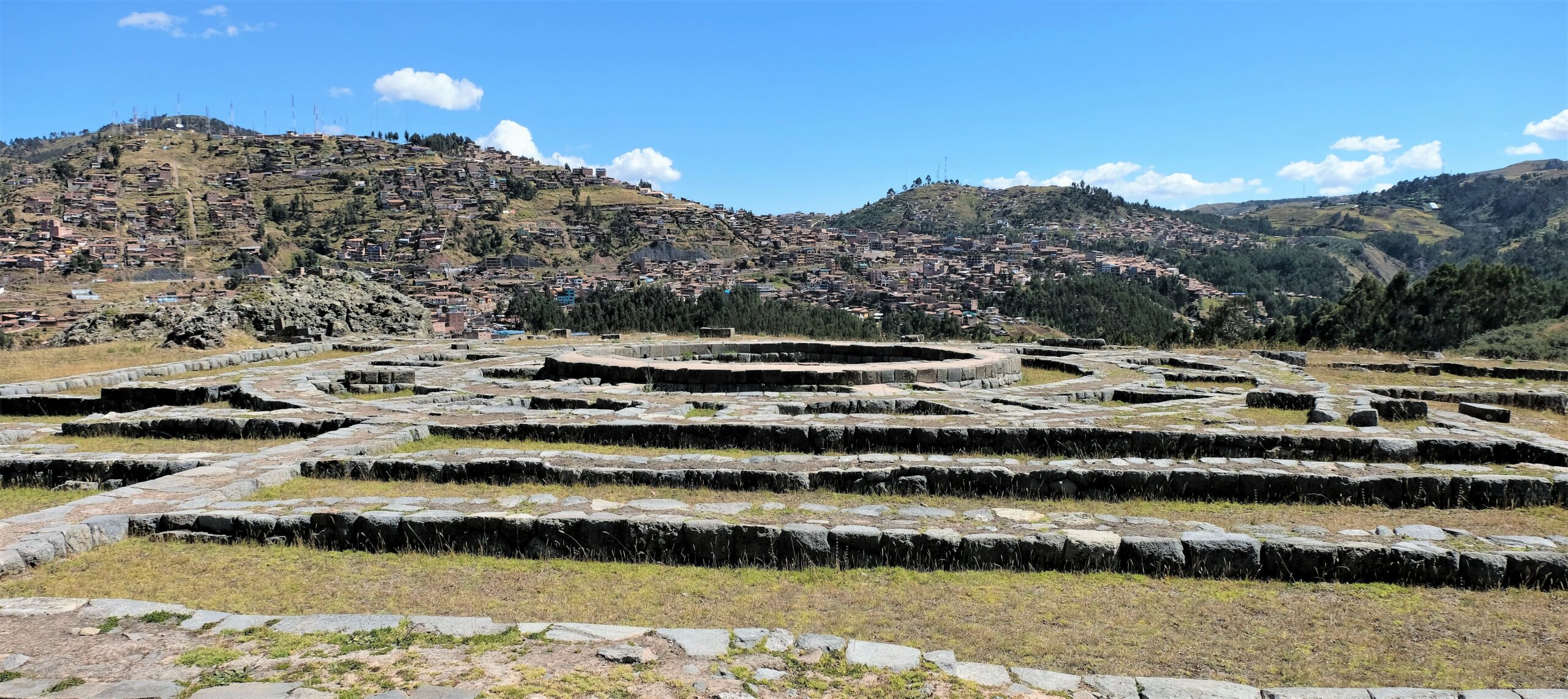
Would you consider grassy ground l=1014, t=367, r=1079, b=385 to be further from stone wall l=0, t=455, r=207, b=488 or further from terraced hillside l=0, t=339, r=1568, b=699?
stone wall l=0, t=455, r=207, b=488

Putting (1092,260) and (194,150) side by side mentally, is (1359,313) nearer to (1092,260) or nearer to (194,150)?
(1092,260)

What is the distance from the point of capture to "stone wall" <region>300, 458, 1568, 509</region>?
884 cm

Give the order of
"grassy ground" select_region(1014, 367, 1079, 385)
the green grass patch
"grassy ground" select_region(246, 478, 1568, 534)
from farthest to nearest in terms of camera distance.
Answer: "grassy ground" select_region(1014, 367, 1079, 385), "grassy ground" select_region(246, 478, 1568, 534), the green grass patch

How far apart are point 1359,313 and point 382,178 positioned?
4960 inches

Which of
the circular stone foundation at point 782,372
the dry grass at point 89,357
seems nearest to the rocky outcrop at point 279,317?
the dry grass at point 89,357

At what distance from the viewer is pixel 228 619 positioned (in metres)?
5.45

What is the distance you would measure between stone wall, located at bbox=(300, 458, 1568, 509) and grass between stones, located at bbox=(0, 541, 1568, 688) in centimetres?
226

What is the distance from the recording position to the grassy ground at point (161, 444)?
1153cm

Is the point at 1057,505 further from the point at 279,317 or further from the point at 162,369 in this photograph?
the point at 279,317

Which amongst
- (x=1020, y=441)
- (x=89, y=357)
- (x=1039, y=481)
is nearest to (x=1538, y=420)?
(x=1020, y=441)

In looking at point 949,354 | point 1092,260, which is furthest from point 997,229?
point 949,354

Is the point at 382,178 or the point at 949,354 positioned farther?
the point at 382,178

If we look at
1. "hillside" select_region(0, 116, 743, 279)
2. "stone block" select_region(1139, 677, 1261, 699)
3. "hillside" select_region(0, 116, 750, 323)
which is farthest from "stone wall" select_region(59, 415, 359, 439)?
"hillside" select_region(0, 116, 743, 279)

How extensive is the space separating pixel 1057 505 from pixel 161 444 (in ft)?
39.7
